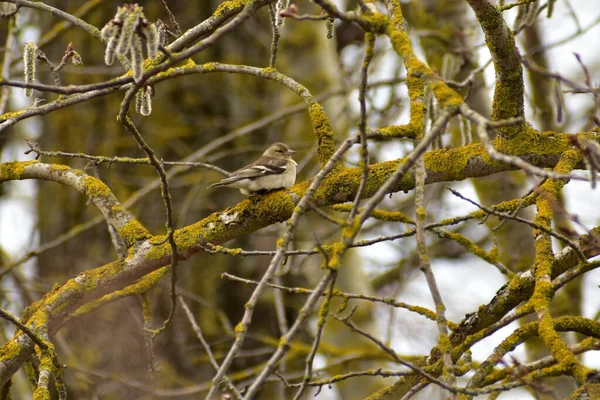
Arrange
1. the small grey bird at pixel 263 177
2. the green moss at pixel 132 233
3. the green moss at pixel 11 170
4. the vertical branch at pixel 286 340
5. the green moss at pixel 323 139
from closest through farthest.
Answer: the vertical branch at pixel 286 340 → the green moss at pixel 323 139 → the green moss at pixel 132 233 → the green moss at pixel 11 170 → the small grey bird at pixel 263 177

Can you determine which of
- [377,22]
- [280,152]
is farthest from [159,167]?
[280,152]

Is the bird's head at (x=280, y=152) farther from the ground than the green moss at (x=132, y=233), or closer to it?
farther from the ground

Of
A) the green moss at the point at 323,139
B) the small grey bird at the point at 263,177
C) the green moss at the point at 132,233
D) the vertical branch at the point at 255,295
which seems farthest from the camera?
the small grey bird at the point at 263,177

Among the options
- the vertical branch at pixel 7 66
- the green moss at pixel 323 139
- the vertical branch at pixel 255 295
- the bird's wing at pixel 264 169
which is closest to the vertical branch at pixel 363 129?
the vertical branch at pixel 255 295

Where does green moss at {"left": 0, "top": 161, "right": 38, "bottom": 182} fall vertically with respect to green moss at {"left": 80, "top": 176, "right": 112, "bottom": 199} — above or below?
above

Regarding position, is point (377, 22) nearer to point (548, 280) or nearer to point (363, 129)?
point (363, 129)

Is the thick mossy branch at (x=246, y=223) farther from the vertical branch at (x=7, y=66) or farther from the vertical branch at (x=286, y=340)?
the vertical branch at (x=7, y=66)

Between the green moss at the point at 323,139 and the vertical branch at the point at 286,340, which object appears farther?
the green moss at the point at 323,139

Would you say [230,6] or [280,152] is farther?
[280,152]

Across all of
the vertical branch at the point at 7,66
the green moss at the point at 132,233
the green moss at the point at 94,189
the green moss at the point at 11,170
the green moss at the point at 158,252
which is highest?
the vertical branch at the point at 7,66

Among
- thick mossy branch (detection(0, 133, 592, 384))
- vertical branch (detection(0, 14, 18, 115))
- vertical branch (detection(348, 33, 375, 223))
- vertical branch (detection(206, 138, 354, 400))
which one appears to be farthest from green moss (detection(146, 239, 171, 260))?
vertical branch (detection(0, 14, 18, 115))

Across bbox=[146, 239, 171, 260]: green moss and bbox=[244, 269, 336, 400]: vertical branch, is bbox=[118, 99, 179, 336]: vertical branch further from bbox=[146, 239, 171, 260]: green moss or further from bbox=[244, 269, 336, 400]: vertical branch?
bbox=[244, 269, 336, 400]: vertical branch

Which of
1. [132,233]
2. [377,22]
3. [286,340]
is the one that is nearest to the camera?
[286,340]

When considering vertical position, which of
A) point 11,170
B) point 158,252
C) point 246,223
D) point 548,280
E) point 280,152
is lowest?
point 548,280
